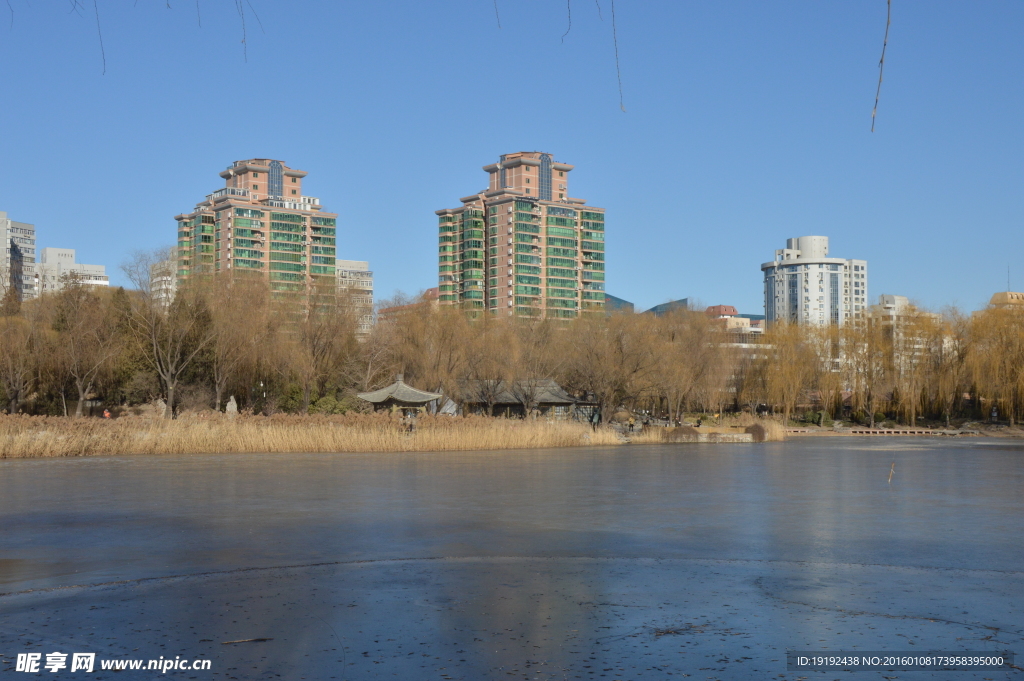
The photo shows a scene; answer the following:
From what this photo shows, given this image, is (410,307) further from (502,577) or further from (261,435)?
(502,577)

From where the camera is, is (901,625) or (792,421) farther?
(792,421)

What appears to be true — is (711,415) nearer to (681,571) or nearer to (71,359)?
(71,359)

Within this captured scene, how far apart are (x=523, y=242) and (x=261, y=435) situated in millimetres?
136937

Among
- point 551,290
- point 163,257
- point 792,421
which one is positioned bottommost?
point 792,421

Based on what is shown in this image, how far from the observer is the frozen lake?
6.96 meters

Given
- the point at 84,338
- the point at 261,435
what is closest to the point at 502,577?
the point at 261,435

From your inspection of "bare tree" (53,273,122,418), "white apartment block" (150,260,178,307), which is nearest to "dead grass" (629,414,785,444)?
"white apartment block" (150,260,178,307)

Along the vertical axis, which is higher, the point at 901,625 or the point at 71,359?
the point at 71,359

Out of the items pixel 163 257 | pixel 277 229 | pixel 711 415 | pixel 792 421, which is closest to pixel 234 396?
pixel 163 257

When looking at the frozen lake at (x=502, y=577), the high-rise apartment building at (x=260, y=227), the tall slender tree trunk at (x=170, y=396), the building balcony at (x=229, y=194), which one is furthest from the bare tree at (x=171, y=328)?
the building balcony at (x=229, y=194)

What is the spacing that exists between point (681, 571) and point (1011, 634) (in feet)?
11.6

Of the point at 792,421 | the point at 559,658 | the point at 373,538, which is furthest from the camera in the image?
the point at 792,421

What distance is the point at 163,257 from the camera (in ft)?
180

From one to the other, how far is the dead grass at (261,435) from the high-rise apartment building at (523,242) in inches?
4890
